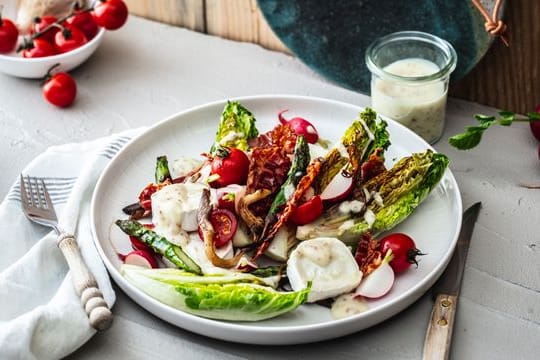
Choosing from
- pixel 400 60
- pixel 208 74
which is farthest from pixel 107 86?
pixel 400 60

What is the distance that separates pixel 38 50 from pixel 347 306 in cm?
204

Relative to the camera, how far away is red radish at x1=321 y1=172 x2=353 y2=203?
2.76 meters

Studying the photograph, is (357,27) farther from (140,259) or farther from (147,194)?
(140,259)

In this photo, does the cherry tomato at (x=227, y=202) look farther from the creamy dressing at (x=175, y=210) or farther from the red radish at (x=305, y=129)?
the red radish at (x=305, y=129)

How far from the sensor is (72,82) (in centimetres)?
360

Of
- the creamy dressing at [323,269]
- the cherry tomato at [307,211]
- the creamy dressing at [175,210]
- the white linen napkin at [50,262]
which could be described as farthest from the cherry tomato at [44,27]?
the creamy dressing at [323,269]

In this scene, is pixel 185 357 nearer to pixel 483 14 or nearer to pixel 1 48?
pixel 483 14

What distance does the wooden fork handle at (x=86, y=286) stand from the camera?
243 centimetres

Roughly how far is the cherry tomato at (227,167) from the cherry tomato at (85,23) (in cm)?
139

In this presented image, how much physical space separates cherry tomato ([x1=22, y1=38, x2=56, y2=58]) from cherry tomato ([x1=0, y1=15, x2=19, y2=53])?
9cm

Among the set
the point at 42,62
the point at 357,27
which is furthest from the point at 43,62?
the point at 357,27

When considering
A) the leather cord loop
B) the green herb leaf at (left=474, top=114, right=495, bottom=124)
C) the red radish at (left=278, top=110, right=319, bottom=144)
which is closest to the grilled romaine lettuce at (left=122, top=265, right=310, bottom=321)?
the red radish at (left=278, top=110, right=319, bottom=144)

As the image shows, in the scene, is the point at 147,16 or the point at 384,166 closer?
the point at 384,166

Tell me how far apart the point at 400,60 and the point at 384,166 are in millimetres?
621
